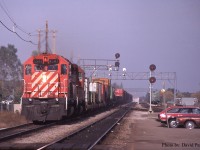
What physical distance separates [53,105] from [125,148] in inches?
389

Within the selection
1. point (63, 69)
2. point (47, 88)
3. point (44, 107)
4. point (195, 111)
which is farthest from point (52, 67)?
point (195, 111)

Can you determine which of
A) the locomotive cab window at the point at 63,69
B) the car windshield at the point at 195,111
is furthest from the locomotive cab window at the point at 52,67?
the car windshield at the point at 195,111

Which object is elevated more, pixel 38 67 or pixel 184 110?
pixel 38 67

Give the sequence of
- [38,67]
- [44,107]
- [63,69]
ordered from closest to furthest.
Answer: [44,107]
[63,69]
[38,67]

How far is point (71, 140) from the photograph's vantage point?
53.1ft

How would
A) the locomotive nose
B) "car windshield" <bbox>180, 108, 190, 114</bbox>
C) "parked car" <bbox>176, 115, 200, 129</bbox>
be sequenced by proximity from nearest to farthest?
"parked car" <bbox>176, 115, 200, 129</bbox> < the locomotive nose < "car windshield" <bbox>180, 108, 190, 114</bbox>

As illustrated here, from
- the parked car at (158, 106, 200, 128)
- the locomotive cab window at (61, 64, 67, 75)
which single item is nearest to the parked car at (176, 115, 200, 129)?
the parked car at (158, 106, 200, 128)

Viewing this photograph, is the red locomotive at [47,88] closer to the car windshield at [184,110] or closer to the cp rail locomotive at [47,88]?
the cp rail locomotive at [47,88]

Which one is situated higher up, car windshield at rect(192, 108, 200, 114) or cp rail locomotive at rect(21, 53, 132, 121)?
cp rail locomotive at rect(21, 53, 132, 121)

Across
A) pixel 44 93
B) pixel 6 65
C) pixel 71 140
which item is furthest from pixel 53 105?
pixel 6 65

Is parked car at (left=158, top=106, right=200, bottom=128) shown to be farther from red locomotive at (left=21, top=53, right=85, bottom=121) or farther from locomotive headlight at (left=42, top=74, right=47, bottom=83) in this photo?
locomotive headlight at (left=42, top=74, right=47, bottom=83)

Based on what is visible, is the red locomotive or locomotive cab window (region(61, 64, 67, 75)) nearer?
the red locomotive

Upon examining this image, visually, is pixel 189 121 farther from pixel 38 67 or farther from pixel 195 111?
pixel 38 67

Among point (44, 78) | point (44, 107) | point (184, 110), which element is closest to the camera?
point (44, 107)
